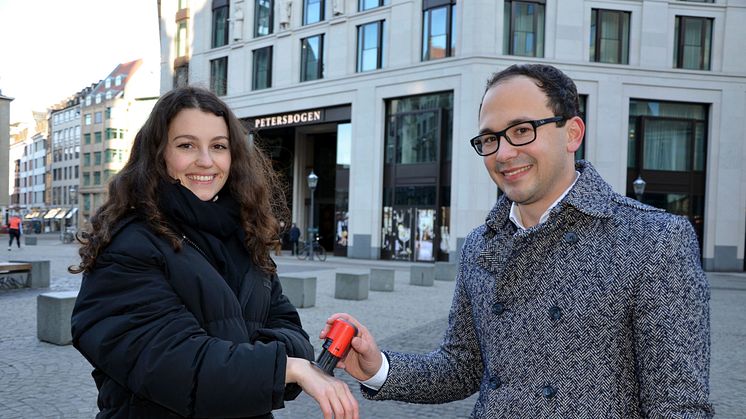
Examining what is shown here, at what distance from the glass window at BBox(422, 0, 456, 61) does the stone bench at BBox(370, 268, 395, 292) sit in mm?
14154

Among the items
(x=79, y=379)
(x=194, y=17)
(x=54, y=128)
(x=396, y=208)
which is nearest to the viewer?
(x=79, y=379)

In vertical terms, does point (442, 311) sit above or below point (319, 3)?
below

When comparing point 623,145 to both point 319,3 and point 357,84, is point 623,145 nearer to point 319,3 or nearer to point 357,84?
point 357,84

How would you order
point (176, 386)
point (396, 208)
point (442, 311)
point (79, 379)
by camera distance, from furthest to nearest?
point (396, 208) → point (442, 311) → point (79, 379) → point (176, 386)

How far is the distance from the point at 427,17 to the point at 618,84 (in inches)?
356

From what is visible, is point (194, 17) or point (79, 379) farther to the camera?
point (194, 17)

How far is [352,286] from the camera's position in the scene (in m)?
12.2

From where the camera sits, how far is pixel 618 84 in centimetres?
2511

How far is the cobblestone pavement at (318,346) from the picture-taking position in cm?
500

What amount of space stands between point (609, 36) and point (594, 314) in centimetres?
2704

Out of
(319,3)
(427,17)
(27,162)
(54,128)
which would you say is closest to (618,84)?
(427,17)

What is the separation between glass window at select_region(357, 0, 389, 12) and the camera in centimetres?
2752

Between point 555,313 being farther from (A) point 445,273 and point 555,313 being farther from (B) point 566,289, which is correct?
(A) point 445,273

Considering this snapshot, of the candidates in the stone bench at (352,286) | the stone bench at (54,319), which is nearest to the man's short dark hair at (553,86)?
the stone bench at (54,319)
